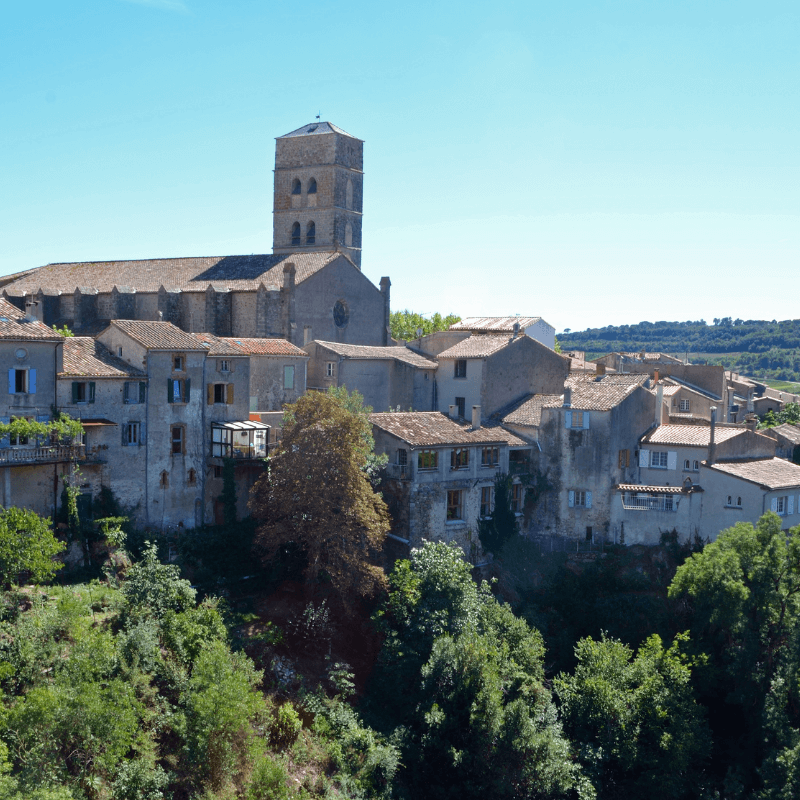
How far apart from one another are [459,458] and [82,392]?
61.7ft

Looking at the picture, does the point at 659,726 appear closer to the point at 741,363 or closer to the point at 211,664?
the point at 211,664

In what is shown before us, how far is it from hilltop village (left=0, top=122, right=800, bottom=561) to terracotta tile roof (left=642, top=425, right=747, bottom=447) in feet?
0.50

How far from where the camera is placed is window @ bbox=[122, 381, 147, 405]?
148 feet

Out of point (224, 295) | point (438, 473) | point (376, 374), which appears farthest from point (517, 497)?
point (224, 295)

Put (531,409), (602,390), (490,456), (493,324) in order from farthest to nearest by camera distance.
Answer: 1. (493,324)
2. (531,409)
3. (602,390)
4. (490,456)

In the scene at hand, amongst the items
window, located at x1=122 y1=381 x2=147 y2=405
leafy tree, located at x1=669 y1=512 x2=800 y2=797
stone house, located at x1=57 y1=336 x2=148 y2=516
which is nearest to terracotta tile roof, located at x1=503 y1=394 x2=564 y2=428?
leafy tree, located at x1=669 y1=512 x2=800 y2=797

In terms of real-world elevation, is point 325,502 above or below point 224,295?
below

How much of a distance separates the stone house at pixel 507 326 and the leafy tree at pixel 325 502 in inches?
797

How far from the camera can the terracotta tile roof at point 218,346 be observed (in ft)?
161

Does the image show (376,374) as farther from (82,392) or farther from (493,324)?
(82,392)

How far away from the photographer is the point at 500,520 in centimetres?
5225

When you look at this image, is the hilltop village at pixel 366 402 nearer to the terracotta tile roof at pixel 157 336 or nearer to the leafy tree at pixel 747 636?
the terracotta tile roof at pixel 157 336

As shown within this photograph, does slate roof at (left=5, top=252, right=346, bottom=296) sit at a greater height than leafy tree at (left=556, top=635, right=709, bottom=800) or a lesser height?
greater

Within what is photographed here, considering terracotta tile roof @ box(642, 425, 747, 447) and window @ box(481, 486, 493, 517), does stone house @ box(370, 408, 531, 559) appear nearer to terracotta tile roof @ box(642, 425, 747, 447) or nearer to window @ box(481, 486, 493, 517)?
window @ box(481, 486, 493, 517)
